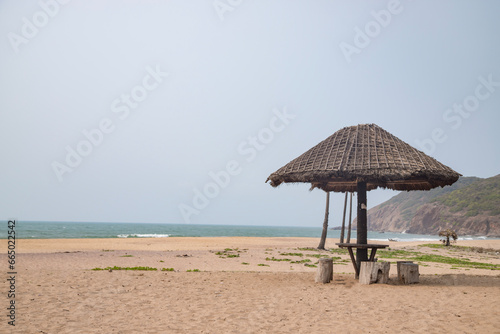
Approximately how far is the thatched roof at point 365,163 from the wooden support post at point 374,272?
7.88ft

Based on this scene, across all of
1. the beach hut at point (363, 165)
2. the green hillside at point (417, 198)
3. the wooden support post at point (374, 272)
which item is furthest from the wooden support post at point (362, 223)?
the green hillside at point (417, 198)

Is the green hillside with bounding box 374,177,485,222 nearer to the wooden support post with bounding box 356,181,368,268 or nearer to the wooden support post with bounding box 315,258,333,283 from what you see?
the wooden support post with bounding box 356,181,368,268

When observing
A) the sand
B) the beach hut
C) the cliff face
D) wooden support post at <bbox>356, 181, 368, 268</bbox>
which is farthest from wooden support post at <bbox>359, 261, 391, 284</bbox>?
the cliff face

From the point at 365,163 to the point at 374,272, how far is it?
119 inches

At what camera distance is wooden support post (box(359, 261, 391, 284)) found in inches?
420

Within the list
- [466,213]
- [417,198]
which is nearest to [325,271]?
[466,213]

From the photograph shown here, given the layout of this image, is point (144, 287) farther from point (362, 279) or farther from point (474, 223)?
point (474, 223)

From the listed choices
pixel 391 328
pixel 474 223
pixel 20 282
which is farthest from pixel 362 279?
pixel 474 223

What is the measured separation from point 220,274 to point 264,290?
322 centimetres

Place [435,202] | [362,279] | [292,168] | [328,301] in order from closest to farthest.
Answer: [328,301], [362,279], [292,168], [435,202]

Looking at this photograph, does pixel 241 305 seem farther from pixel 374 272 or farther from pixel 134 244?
pixel 134 244

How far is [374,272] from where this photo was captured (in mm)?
10711

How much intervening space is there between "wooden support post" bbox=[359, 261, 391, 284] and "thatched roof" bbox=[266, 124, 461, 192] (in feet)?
7.88

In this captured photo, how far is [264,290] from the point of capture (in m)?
10.2
